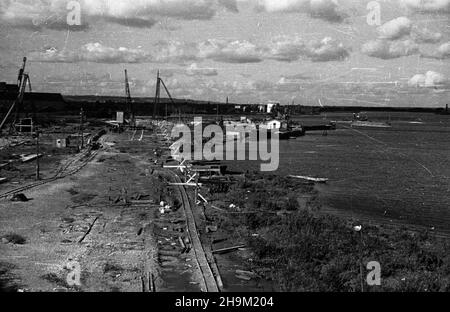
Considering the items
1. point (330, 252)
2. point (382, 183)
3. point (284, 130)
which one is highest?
point (284, 130)

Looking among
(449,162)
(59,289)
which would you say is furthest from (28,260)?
(449,162)

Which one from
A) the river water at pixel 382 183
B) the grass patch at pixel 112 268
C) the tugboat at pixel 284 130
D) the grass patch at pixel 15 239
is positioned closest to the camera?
the grass patch at pixel 112 268

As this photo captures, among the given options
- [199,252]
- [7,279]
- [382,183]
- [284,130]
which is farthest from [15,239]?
[284,130]

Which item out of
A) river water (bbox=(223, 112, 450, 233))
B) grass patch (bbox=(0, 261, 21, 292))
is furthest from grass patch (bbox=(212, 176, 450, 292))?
grass patch (bbox=(0, 261, 21, 292))

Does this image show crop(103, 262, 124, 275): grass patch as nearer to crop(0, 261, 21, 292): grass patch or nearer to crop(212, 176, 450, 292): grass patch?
crop(0, 261, 21, 292): grass patch

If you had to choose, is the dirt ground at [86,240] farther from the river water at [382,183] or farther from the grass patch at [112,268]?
the river water at [382,183]

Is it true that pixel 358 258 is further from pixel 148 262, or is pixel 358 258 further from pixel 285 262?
pixel 148 262

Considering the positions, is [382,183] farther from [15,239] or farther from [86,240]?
[15,239]

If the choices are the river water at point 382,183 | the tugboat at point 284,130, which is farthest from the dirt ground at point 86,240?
the tugboat at point 284,130

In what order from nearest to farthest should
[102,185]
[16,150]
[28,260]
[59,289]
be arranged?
[59,289], [28,260], [102,185], [16,150]
